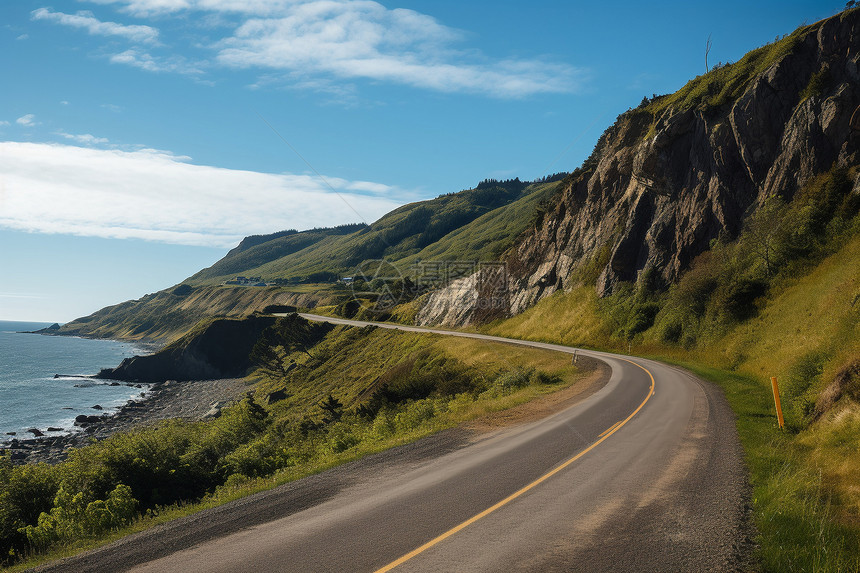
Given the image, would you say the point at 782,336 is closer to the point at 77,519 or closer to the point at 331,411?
the point at 331,411

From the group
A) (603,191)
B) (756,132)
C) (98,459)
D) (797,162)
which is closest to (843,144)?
(797,162)

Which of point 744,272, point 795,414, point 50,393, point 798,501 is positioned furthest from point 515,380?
point 50,393

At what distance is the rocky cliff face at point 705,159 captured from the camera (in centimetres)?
3731

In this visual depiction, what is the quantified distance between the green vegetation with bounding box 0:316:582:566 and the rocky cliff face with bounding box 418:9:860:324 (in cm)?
1922

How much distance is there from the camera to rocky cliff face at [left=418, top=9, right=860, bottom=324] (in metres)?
37.3

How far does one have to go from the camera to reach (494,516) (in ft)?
29.2

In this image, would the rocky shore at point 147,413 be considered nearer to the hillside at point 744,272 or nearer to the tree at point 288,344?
the tree at point 288,344

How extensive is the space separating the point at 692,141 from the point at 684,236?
10.5 m

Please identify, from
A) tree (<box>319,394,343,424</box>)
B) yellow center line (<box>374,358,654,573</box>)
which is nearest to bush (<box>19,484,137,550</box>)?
yellow center line (<box>374,358,654,573</box>)

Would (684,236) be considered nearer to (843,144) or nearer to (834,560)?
(843,144)

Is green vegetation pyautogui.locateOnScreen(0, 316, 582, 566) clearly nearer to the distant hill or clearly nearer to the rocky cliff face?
the distant hill

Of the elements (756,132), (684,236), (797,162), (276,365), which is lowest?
(276,365)

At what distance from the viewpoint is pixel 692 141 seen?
48.2 m

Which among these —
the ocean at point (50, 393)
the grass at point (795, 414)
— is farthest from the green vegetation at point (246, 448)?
the ocean at point (50, 393)
